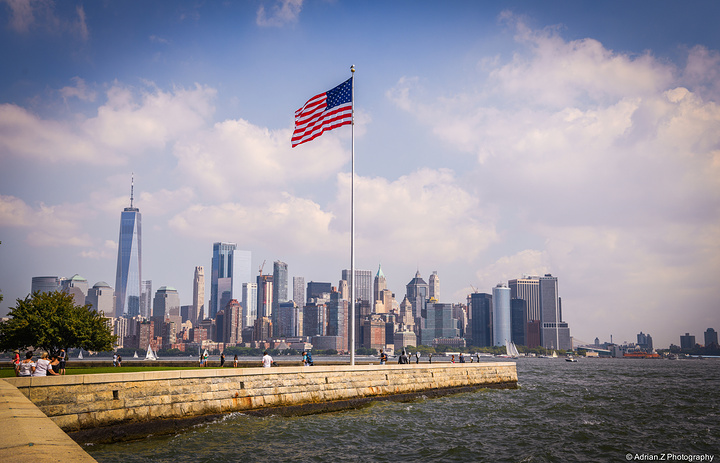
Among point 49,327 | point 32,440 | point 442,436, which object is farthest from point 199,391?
point 49,327

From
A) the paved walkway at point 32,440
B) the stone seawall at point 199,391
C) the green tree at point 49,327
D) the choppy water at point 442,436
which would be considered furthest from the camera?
the green tree at point 49,327

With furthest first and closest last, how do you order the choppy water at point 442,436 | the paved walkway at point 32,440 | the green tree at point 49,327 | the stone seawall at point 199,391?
1. the green tree at point 49,327
2. the choppy water at point 442,436
3. the stone seawall at point 199,391
4. the paved walkway at point 32,440

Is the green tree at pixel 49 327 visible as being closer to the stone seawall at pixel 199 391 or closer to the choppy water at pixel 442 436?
the stone seawall at pixel 199 391

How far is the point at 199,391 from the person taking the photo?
23.3m

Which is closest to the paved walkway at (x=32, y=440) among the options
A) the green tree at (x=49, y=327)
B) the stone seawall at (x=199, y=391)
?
the stone seawall at (x=199, y=391)

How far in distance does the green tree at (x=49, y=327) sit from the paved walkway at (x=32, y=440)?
29977 mm

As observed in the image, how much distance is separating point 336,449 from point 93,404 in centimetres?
903

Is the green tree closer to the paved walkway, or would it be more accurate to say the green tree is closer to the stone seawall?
the stone seawall

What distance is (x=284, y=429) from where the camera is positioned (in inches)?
909

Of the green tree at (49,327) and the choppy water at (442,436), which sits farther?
the green tree at (49,327)

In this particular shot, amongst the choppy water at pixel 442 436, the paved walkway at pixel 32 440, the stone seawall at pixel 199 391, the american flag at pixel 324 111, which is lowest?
the choppy water at pixel 442 436

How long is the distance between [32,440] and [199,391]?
48.0 ft

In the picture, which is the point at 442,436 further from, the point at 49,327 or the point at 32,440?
the point at 49,327

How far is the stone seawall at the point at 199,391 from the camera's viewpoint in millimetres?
18734
